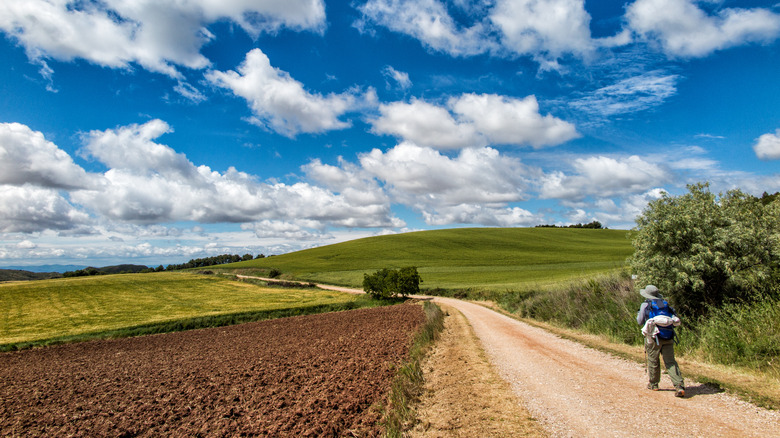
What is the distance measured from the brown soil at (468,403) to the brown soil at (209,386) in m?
1.27

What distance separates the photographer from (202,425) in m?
8.91

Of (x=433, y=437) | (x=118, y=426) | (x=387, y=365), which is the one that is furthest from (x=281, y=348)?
(x=433, y=437)

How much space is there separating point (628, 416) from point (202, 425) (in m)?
9.39

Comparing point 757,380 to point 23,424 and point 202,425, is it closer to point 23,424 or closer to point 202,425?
point 202,425

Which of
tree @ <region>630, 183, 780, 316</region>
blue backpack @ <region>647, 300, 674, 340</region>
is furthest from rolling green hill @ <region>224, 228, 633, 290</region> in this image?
blue backpack @ <region>647, 300, 674, 340</region>

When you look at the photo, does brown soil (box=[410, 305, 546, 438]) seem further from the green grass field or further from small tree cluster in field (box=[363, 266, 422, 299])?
small tree cluster in field (box=[363, 266, 422, 299])

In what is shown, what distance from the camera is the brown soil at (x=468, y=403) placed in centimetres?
705

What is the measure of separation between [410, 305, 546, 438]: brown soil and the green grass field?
26.3 metres

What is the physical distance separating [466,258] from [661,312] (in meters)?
74.0

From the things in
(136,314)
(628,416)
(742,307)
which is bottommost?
(136,314)

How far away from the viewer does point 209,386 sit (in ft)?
40.6

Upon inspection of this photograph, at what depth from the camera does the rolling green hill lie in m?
59.0

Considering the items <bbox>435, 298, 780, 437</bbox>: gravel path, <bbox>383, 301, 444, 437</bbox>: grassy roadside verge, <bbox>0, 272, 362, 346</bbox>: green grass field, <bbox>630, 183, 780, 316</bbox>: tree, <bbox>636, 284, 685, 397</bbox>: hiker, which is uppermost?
<bbox>630, 183, 780, 316</bbox>: tree

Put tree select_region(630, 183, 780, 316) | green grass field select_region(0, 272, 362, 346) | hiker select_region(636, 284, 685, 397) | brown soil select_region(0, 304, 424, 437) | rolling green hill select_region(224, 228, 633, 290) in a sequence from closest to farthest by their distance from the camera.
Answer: hiker select_region(636, 284, 685, 397) < brown soil select_region(0, 304, 424, 437) < tree select_region(630, 183, 780, 316) < green grass field select_region(0, 272, 362, 346) < rolling green hill select_region(224, 228, 633, 290)
